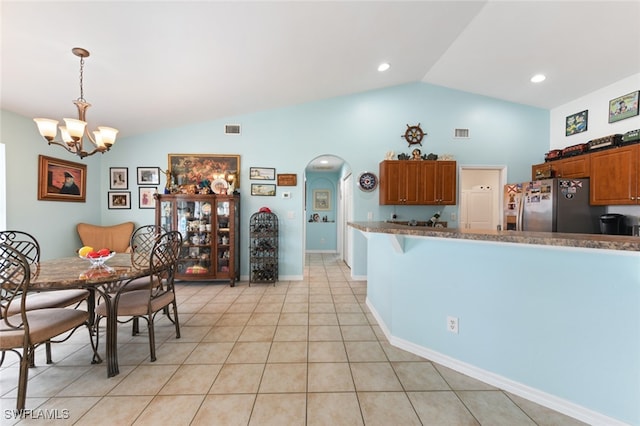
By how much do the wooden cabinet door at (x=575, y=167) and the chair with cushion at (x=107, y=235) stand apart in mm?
6979

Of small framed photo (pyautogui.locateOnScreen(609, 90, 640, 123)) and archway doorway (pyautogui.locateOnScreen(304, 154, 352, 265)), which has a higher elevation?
small framed photo (pyautogui.locateOnScreen(609, 90, 640, 123))

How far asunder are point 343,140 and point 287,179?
1.22m

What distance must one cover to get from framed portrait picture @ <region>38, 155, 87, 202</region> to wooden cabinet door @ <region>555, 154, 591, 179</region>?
24.7 feet

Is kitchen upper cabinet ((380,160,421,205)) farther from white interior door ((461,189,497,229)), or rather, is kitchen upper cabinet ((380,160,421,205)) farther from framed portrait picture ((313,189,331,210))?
framed portrait picture ((313,189,331,210))

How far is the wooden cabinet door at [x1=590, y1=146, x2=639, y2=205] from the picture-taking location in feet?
9.77

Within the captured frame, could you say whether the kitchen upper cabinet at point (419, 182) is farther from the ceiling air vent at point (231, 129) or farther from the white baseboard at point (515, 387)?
the ceiling air vent at point (231, 129)

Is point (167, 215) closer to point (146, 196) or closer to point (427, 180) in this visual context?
point (146, 196)

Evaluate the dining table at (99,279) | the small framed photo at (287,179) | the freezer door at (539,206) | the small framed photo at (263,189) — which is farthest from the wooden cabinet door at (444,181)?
the dining table at (99,279)

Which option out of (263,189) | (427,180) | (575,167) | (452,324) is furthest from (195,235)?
(575,167)

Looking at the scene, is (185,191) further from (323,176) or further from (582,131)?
(582,131)

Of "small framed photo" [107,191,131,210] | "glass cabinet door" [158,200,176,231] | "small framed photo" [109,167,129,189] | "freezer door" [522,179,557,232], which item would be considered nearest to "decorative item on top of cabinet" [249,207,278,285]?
"glass cabinet door" [158,200,176,231]

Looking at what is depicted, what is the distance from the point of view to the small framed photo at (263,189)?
445 centimetres

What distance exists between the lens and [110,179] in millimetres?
4387

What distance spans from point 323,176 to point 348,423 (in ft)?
21.5
